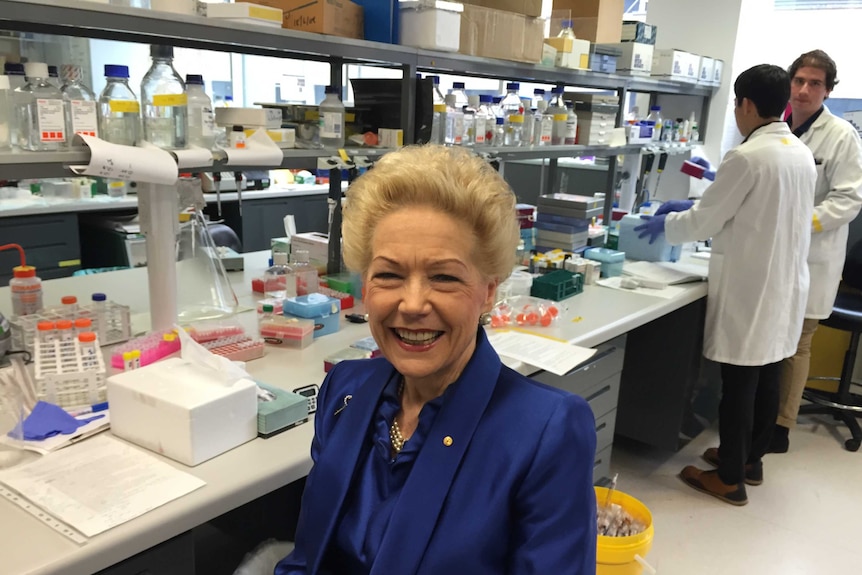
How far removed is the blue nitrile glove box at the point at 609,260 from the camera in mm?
2820

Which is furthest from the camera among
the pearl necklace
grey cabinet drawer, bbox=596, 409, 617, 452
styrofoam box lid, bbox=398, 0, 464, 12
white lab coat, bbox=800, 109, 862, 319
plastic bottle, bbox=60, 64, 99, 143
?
white lab coat, bbox=800, 109, 862, 319

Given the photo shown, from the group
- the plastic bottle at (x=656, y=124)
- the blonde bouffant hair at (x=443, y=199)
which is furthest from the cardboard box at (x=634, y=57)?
the blonde bouffant hair at (x=443, y=199)

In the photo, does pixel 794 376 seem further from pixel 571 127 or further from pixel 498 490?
pixel 498 490

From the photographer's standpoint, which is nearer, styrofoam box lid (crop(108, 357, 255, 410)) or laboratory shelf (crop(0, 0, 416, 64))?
styrofoam box lid (crop(108, 357, 255, 410))

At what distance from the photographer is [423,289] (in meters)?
1.09

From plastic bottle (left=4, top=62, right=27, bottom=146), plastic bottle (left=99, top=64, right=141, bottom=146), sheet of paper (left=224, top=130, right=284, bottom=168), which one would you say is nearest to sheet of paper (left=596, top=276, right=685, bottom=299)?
sheet of paper (left=224, top=130, right=284, bottom=168)

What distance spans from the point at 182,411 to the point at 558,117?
7.31 feet

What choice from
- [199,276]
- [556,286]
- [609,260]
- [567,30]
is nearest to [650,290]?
[609,260]

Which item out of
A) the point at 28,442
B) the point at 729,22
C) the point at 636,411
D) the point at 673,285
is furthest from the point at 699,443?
the point at 28,442

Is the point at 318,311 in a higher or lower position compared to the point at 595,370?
higher

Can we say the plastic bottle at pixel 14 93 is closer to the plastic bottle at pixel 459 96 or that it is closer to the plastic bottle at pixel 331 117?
the plastic bottle at pixel 331 117

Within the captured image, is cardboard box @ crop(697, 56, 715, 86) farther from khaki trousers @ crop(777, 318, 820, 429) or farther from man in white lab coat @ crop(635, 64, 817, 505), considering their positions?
khaki trousers @ crop(777, 318, 820, 429)

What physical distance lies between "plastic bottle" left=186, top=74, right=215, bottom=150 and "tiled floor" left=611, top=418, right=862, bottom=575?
2026 mm

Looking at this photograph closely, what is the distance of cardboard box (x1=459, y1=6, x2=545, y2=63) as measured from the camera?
7.72ft
